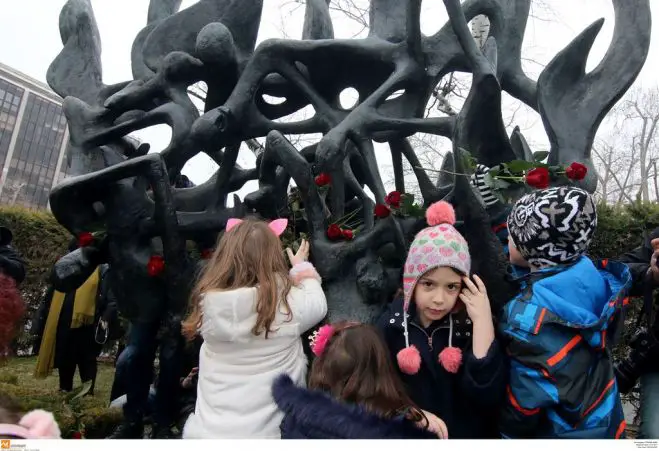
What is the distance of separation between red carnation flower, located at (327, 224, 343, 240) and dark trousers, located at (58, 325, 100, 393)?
3.53 meters

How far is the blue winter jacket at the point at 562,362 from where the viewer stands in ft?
5.59

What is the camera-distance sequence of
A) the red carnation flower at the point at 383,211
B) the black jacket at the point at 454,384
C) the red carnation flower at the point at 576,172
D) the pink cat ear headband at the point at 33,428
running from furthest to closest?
the red carnation flower at the point at 383,211 → the red carnation flower at the point at 576,172 → the black jacket at the point at 454,384 → the pink cat ear headband at the point at 33,428

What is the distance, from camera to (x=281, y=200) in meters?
3.69

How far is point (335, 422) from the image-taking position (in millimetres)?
1526

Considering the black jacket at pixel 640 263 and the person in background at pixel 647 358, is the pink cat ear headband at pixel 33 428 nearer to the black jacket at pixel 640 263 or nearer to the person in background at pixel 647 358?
the person in background at pixel 647 358

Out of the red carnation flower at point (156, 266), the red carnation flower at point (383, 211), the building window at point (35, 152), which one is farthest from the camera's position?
the building window at point (35, 152)

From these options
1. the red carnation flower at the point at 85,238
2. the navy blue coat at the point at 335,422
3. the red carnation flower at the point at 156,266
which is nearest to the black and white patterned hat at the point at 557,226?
the navy blue coat at the point at 335,422

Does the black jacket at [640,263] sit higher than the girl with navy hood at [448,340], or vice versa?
the black jacket at [640,263]

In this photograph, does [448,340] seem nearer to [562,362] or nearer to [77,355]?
[562,362]

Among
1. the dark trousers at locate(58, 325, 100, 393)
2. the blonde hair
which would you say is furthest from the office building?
the blonde hair

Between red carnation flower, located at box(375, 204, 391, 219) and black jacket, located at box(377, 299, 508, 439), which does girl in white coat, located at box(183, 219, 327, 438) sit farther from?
red carnation flower, located at box(375, 204, 391, 219)

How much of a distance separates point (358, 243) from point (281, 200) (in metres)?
0.92
